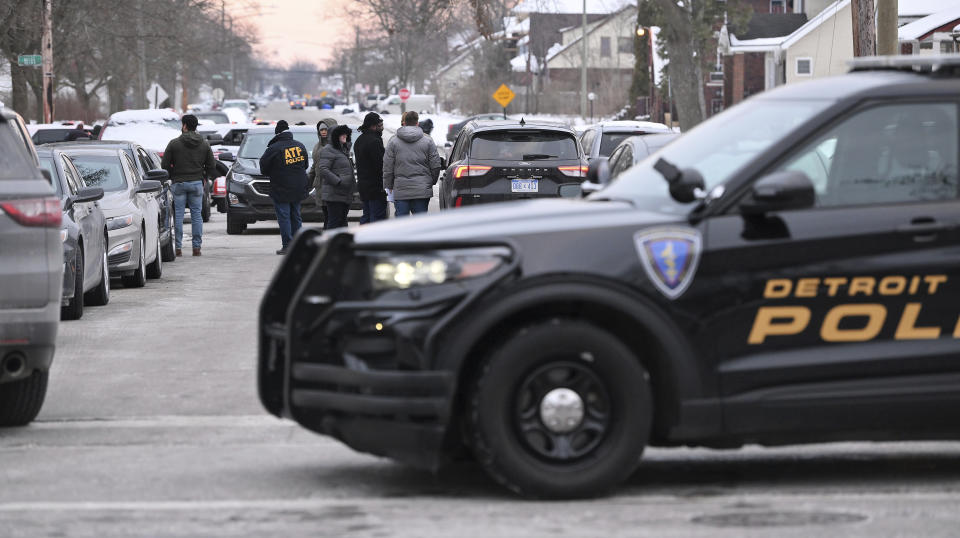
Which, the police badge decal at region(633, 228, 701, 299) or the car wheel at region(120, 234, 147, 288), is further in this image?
the car wheel at region(120, 234, 147, 288)

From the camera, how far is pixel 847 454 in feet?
24.7

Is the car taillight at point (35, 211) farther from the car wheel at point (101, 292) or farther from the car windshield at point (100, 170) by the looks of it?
the car windshield at point (100, 170)

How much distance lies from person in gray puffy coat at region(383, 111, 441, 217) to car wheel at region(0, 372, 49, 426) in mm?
10439

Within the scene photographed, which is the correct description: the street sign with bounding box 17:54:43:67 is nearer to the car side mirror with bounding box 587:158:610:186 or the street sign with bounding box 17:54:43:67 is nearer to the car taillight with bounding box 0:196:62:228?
the car taillight with bounding box 0:196:62:228

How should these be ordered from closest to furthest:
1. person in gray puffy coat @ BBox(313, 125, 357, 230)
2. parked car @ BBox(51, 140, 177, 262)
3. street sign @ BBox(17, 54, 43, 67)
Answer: parked car @ BBox(51, 140, 177, 262) → person in gray puffy coat @ BBox(313, 125, 357, 230) → street sign @ BBox(17, 54, 43, 67)

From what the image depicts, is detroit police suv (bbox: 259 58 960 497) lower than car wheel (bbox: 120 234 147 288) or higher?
higher

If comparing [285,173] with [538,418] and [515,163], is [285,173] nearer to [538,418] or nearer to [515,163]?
[515,163]

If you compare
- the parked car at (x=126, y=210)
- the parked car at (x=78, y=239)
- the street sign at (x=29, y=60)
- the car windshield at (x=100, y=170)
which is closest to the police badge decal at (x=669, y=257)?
the parked car at (x=78, y=239)

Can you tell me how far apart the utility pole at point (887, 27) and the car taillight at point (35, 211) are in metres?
13.7

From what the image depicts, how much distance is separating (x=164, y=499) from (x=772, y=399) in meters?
2.57

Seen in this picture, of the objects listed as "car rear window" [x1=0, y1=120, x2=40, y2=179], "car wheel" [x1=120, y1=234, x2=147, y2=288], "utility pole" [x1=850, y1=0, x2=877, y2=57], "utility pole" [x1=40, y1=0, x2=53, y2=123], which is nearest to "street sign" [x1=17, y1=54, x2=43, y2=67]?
"utility pole" [x1=40, y1=0, x2=53, y2=123]

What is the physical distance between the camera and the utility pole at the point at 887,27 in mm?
19406

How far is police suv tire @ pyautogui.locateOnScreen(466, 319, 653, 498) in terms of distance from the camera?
609cm

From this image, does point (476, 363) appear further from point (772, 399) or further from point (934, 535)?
point (934, 535)
